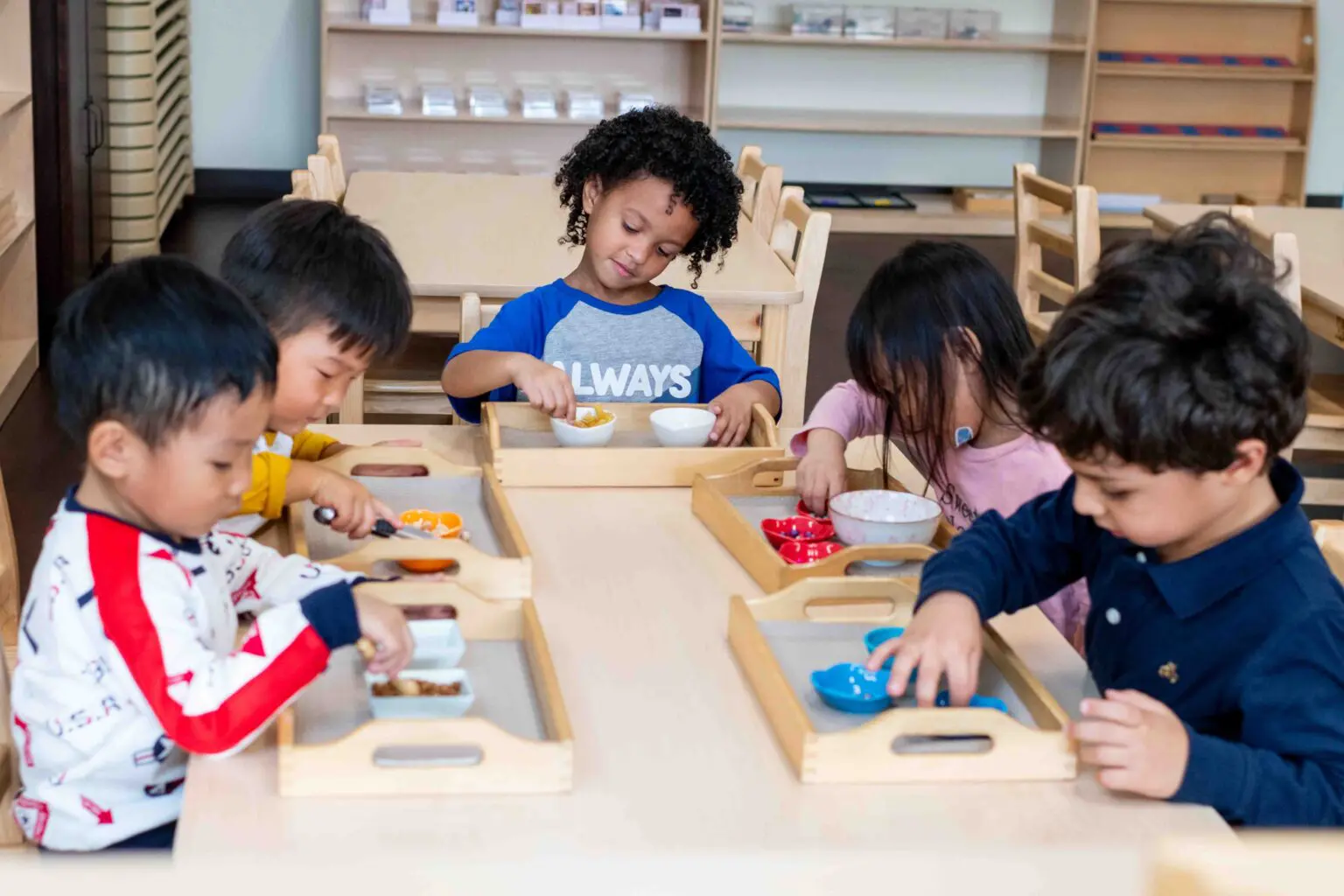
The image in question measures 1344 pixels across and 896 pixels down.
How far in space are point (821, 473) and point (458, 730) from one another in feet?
2.36

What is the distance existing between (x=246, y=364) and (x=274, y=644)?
205mm

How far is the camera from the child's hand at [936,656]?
1.15 m

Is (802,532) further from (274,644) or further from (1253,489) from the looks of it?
(274,644)

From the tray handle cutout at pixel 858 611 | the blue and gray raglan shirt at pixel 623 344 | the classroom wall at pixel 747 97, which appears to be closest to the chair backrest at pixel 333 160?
the blue and gray raglan shirt at pixel 623 344

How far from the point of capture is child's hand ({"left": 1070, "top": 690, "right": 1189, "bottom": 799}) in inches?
40.8

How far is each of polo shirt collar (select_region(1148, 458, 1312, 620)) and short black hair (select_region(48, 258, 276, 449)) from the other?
0.71 m

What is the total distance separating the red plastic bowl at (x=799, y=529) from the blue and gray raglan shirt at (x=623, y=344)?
0.60 m

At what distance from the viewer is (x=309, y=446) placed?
5.55ft

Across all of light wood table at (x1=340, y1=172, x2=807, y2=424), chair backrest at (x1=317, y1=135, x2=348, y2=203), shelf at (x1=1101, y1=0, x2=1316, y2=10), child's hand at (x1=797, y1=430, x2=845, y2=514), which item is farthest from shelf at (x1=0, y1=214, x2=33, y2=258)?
shelf at (x1=1101, y1=0, x2=1316, y2=10)

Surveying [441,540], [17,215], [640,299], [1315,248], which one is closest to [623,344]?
[640,299]

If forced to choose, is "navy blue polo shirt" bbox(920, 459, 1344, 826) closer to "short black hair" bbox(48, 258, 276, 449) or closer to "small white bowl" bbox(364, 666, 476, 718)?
"small white bowl" bbox(364, 666, 476, 718)

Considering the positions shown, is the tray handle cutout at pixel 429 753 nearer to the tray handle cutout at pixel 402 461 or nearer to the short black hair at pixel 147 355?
the short black hair at pixel 147 355

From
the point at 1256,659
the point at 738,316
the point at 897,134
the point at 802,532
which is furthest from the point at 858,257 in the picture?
the point at 1256,659

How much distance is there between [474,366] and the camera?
6.51ft
